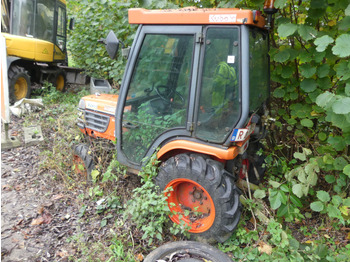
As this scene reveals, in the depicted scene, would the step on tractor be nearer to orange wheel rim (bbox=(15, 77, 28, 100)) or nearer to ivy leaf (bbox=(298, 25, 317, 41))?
ivy leaf (bbox=(298, 25, 317, 41))

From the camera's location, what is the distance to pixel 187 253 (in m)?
2.48

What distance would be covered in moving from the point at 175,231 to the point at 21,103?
489cm

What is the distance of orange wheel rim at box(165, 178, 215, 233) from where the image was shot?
109 inches

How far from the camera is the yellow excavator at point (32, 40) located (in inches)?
257

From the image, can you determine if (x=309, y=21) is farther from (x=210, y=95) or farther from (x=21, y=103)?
(x=21, y=103)

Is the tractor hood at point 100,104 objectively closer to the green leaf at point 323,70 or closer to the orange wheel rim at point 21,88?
the green leaf at point 323,70

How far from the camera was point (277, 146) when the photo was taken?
3785 millimetres

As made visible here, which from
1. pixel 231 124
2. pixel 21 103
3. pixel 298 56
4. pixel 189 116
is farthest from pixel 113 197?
pixel 21 103

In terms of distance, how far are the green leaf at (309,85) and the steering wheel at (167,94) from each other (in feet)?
4.28

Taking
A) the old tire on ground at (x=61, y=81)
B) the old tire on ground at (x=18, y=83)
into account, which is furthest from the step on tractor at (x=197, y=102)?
the old tire on ground at (x=61, y=81)

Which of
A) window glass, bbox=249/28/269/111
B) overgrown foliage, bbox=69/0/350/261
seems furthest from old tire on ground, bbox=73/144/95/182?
window glass, bbox=249/28/269/111

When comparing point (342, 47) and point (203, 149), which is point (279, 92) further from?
point (203, 149)

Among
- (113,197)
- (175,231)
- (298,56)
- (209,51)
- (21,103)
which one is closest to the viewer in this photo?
(209,51)

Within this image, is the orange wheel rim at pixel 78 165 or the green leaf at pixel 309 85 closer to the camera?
the green leaf at pixel 309 85
